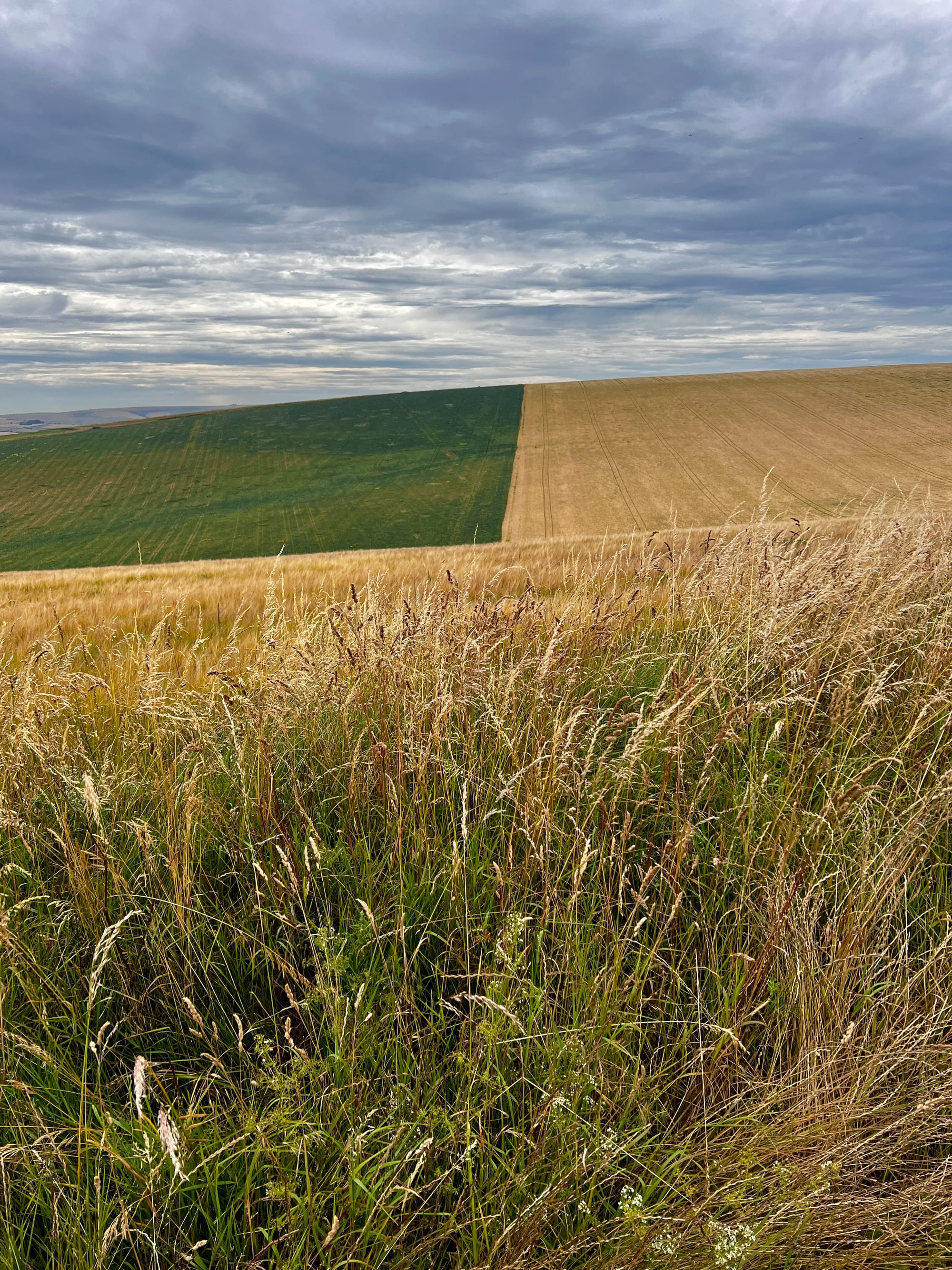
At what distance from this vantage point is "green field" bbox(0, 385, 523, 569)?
127 feet

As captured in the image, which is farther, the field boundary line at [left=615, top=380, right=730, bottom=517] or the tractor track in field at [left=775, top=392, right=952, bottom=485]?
the field boundary line at [left=615, top=380, right=730, bottom=517]

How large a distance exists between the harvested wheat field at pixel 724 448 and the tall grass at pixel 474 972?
1014 inches

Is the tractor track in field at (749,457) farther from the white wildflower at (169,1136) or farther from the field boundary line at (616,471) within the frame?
the white wildflower at (169,1136)

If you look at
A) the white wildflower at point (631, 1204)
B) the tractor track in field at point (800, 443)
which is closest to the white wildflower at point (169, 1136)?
the white wildflower at point (631, 1204)

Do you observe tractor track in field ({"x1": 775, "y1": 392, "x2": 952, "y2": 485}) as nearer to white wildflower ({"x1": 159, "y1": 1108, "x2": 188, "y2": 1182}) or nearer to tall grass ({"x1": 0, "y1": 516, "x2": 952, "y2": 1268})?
tall grass ({"x1": 0, "y1": 516, "x2": 952, "y2": 1268})

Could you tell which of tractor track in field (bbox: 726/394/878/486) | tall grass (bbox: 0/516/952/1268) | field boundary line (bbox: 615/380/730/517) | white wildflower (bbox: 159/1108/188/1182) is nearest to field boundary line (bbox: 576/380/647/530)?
field boundary line (bbox: 615/380/730/517)

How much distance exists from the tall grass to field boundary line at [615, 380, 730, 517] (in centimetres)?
2578

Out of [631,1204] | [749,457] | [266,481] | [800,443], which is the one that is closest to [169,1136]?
[631,1204]

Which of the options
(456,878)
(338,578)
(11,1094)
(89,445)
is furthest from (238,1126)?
(89,445)

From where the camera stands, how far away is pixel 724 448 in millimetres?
46281

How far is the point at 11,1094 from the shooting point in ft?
5.38

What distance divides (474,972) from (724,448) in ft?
162

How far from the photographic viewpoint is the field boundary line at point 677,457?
36362mm

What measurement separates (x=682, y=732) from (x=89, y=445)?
74.4 metres
